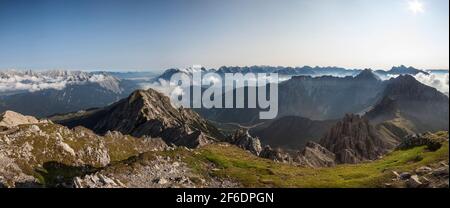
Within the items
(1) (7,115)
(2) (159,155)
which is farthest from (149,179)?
(1) (7,115)

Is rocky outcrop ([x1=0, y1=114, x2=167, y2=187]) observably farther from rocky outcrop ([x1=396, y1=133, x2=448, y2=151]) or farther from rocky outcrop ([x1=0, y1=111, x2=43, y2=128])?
rocky outcrop ([x1=396, y1=133, x2=448, y2=151])

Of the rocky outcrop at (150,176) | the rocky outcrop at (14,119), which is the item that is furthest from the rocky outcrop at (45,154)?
the rocky outcrop at (14,119)

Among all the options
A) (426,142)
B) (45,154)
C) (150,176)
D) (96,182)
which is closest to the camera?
(96,182)

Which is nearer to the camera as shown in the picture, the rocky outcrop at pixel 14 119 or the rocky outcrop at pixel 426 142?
the rocky outcrop at pixel 426 142

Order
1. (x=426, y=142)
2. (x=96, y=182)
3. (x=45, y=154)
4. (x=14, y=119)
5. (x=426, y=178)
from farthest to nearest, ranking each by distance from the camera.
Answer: (x=14, y=119) → (x=426, y=142) → (x=45, y=154) → (x=96, y=182) → (x=426, y=178)

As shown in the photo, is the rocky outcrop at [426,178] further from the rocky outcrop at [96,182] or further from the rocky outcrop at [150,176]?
the rocky outcrop at [96,182]

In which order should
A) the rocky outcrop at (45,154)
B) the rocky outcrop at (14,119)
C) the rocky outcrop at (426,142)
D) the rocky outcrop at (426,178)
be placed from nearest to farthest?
the rocky outcrop at (426,178), the rocky outcrop at (45,154), the rocky outcrop at (426,142), the rocky outcrop at (14,119)

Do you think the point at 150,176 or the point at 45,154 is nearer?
the point at 150,176

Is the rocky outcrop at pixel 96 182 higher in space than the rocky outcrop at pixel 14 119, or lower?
higher

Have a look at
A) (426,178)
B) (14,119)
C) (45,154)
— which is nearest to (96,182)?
(426,178)

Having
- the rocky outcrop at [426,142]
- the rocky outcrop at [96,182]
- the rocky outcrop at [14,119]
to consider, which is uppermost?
the rocky outcrop at [96,182]

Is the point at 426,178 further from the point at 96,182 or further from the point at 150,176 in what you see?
the point at 150,176
